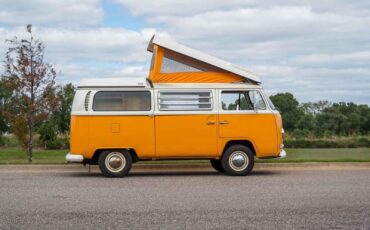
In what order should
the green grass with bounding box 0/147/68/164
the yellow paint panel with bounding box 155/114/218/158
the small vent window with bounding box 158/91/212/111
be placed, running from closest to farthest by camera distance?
the yellow paint panel with bounding box 155/114/218/158 < the small vent window with bounding box 158/91/212/111 < the green grass with bounding box 0/147/68/164

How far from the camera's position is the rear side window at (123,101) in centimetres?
1543

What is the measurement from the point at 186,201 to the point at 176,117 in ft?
15.9

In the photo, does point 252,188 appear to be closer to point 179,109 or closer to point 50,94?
point 179,109

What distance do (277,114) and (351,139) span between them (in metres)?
26.4

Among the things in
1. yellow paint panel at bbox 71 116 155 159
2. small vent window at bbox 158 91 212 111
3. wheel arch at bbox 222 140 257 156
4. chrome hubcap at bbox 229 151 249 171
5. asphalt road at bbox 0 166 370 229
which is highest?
small vent window at bbox 158 91 212 111

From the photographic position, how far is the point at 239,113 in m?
15.7

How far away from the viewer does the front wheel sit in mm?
15633

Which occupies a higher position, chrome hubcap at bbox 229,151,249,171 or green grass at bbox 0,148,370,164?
chrome hubcap at bbox 229,151,249,171

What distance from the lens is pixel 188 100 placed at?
51.4ft

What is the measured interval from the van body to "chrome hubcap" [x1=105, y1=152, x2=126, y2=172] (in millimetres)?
23

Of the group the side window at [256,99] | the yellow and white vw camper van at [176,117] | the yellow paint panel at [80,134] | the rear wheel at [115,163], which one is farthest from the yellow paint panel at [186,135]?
the yellow paint panel at [80,134]

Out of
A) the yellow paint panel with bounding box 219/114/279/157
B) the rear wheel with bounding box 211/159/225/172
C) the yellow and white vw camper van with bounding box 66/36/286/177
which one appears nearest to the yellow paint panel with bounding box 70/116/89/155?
the yellow and white vw camper van with bounding box 66/36/286/177

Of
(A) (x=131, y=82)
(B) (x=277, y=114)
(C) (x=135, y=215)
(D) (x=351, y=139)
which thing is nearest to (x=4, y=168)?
(A) (x=131, y=82)

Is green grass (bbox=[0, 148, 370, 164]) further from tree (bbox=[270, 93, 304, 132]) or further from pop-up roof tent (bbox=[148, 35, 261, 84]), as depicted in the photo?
tree (bbox=[270, 93, 304, 132])
